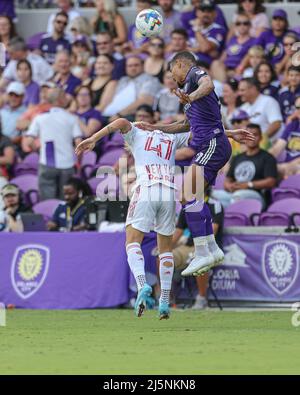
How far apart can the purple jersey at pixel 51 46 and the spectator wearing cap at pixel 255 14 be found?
13.2ft

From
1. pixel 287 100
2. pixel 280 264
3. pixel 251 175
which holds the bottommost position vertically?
pixel 280 264

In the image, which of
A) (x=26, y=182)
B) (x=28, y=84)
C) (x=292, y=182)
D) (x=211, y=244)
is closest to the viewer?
(x=211, y=244)

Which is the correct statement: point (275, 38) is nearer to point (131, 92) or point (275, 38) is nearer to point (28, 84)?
point (131, 92)

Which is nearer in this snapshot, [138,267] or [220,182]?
[138,267]

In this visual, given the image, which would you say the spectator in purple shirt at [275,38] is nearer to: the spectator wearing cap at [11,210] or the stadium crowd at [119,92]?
the stadium crowd at [119,92]

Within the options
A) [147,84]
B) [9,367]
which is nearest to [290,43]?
[147,84]

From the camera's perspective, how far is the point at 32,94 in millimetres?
22375

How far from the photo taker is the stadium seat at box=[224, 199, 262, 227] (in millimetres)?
17266

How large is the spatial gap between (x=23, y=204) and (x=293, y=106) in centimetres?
500

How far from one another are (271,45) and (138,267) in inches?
339

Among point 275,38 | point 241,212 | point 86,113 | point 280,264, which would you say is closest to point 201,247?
point 280,264

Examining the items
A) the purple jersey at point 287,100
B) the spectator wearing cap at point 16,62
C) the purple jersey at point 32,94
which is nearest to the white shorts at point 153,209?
the purple jersey at point 287,100

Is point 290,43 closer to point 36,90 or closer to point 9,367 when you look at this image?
point 36,90

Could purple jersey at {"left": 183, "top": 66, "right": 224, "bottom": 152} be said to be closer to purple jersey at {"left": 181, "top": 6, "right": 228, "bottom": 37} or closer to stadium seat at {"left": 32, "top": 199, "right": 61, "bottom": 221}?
stadium seat at {"left": 32, "top": 199, "right": 61, "bottom": 221}
